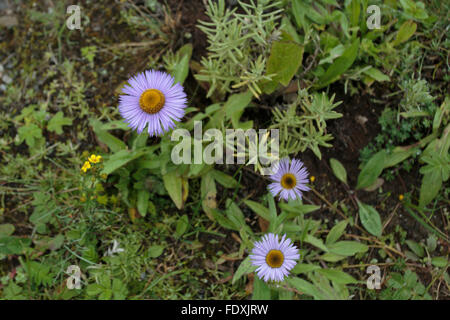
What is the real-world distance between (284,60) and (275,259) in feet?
3.76

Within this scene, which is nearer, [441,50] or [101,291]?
[101,291]

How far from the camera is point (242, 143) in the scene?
7.57 feet

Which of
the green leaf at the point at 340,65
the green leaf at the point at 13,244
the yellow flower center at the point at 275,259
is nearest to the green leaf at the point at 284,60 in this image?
the green leaf at the point at 340,65

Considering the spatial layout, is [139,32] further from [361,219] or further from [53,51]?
[361,219]

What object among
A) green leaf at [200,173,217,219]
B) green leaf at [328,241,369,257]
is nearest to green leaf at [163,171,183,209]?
green leaf at [200,173,217,219]

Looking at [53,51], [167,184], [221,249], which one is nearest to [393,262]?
[221,249]

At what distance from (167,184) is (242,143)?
54cm

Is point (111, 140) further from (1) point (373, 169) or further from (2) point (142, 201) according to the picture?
(1) point (373, 169)

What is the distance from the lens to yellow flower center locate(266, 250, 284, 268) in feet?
6.89

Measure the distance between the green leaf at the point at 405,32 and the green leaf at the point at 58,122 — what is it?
2.31m

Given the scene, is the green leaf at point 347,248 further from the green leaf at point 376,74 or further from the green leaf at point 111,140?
the green leaf at point 111,140

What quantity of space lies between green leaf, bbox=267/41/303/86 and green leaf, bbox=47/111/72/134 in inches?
58.4

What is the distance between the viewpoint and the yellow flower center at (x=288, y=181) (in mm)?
2344

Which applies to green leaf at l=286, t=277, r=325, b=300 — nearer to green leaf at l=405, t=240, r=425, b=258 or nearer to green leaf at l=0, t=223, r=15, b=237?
green leaf at l=405, t=240, r=425, b=258
